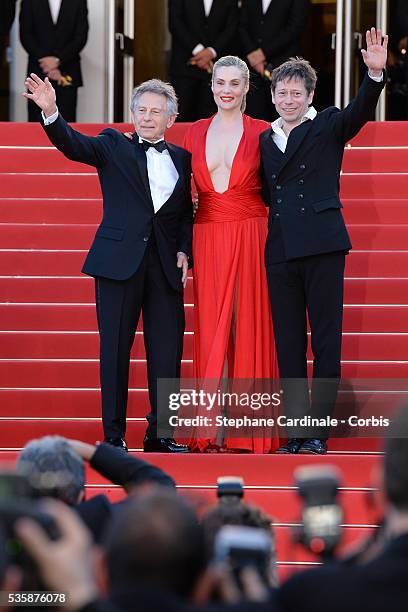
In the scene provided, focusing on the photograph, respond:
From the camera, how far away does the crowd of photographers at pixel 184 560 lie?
2295mm

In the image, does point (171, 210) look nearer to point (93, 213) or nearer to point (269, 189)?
point (269, 189)

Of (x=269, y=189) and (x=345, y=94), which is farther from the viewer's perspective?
(x=345, y=94)

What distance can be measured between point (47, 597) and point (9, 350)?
540 centimetres

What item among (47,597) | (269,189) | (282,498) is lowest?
(282,498)

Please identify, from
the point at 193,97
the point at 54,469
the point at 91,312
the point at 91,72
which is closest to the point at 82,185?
the point at 91,312

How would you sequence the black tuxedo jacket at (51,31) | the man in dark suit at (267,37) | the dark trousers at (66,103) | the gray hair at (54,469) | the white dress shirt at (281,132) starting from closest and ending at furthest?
the gray hair at (54,469)
the white dress shirt at (281,132)
the man in dark suit at (267,37)
the black tuxedo jacket at (51,31)
the dark trousers at (66,103)

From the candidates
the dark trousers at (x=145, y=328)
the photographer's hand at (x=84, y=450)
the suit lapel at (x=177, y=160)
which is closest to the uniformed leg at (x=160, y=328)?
the dark trousers at (x=145, y=328)

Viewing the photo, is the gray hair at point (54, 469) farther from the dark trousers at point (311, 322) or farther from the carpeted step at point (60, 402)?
the carpeted step at point (60, 402)

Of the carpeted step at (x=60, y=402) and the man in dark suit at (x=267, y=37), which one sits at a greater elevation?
the man in dark suit at (x=267, y=37)

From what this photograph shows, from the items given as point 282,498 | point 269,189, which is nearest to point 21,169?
point 269,189

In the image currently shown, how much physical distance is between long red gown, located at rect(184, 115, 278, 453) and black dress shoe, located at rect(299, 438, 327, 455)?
1.13 ft

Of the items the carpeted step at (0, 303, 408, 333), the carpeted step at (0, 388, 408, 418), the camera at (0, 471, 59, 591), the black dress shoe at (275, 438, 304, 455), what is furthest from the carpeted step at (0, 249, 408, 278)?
the camera at (0, 471, 59, 591)

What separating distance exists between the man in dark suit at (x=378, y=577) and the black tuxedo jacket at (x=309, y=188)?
12.7 feet

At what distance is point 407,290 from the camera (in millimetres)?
8250
